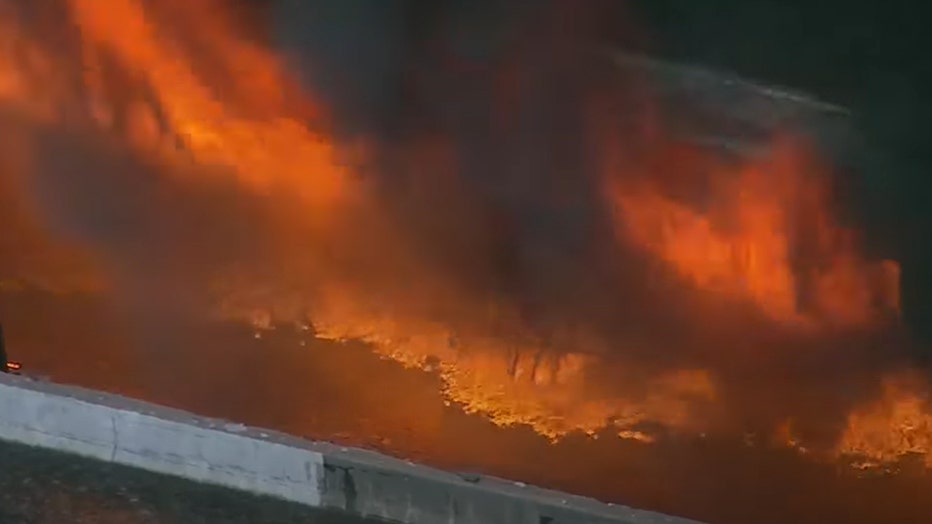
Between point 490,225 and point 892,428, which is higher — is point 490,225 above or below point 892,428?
above

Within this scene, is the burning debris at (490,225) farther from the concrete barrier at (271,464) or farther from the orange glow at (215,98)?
the concrete barrier at (271,464)

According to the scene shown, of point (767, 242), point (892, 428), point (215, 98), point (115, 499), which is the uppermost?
point (215, 98)

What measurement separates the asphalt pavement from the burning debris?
526 millimetres

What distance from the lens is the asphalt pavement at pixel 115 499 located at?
185 centimetres

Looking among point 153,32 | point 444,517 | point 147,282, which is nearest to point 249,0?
point 153,32

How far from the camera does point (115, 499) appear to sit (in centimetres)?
189

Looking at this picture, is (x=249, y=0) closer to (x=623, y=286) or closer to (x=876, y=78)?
(x=623, y=286)

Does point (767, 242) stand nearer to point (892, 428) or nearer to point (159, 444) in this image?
point (892, 428)

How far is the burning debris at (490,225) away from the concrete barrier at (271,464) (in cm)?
48

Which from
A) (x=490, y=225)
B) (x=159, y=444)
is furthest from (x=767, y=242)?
(x=159, y=444)

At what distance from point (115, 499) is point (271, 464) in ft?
0.75

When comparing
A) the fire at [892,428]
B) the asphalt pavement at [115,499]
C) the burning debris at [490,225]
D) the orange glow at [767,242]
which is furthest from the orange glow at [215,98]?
the fire at [892,428]

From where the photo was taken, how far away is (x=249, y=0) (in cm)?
224

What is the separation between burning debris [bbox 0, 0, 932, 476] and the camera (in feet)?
6.90
